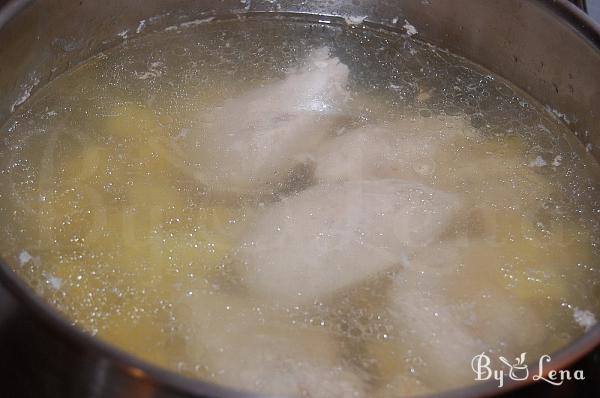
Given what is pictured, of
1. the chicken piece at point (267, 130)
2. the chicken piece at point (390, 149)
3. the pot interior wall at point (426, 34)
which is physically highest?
the pot interior wall at point (426, 34)

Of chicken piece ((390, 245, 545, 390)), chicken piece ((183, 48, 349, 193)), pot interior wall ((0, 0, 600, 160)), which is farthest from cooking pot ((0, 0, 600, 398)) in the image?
chicken piece ((183, 48, 349, 193))

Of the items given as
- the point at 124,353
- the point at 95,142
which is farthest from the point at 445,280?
the point at 95,142

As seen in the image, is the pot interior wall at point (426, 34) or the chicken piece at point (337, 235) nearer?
the chicken piece at point (337, 235)

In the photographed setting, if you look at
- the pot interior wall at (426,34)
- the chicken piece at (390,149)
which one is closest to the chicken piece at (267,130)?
the chicken piece at (390,149)

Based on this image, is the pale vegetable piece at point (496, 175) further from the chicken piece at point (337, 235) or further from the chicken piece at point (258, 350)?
the chicken piece at point (258, 350)

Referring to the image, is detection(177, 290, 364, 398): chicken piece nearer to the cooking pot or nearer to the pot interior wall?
the cooking pot

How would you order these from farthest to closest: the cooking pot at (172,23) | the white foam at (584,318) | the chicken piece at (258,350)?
the white foam at (584,318)
the chicken piece at (258,350)
the cooking pot at (172,23)
